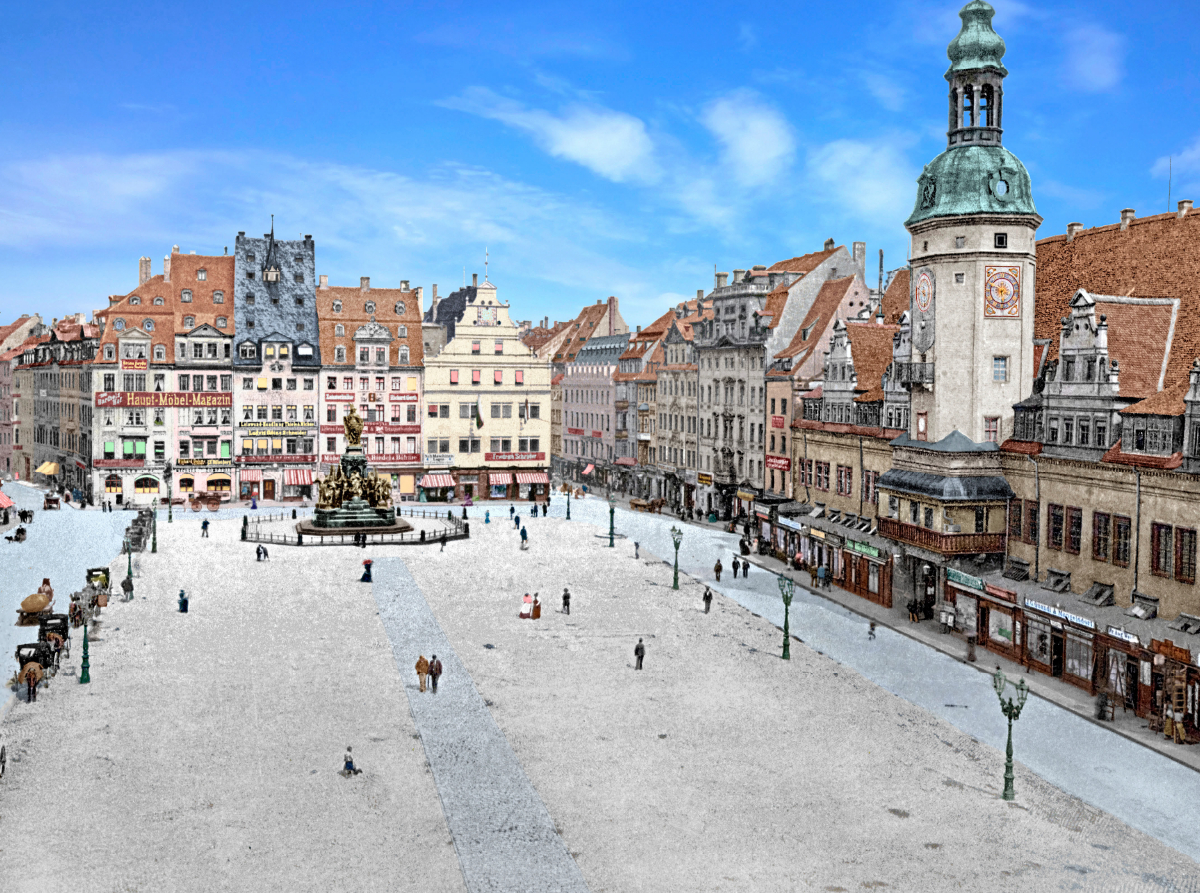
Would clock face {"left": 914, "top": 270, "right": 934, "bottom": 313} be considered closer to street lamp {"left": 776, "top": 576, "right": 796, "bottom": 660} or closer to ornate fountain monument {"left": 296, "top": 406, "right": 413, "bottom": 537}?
street lamp {"left": 776, "top": 576, "right": 796, "bottom": 660}

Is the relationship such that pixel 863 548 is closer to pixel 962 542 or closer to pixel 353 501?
pixel 962 542

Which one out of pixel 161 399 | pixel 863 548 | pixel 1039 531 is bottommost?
pixel 863 548

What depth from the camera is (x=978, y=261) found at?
48062 millimetres

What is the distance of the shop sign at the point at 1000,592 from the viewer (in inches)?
1697

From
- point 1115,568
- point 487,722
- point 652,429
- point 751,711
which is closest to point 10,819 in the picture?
point 487,722

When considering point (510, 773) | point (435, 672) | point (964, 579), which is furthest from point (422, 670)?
point (964, 579)

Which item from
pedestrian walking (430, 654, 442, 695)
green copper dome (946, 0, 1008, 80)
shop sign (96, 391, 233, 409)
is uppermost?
green copper dome (946, 0, 1008, 80)

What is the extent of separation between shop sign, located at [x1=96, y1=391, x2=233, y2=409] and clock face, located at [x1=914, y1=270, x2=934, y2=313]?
6530cm

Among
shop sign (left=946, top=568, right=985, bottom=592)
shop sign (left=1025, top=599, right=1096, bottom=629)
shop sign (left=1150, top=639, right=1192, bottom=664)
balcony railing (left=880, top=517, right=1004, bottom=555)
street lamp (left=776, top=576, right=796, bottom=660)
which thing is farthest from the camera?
balcony railing (left=880, top=517, right=1004, bottom=555)

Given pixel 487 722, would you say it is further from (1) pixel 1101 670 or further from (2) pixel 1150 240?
(2) pixel 1150 240

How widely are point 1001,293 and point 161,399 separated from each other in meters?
71.5

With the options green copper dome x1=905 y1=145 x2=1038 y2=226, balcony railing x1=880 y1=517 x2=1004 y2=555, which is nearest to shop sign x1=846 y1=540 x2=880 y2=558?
balcony railing x1=880 y1=517 x2=1004 y2=555

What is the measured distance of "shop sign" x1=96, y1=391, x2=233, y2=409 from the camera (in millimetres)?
93125

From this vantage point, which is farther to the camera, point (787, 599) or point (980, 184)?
point (980, 184)
